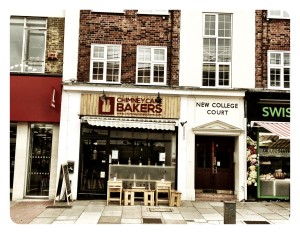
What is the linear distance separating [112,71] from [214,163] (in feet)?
16.5

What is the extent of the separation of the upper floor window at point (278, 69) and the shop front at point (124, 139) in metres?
3.62

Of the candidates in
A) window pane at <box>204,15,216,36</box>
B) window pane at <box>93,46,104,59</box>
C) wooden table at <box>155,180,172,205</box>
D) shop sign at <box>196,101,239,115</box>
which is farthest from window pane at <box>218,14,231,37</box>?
wooden table at <box>155,180,172,205</box>

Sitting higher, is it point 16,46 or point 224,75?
point 16,46

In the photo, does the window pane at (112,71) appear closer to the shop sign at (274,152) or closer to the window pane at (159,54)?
the window pane at (159,54)

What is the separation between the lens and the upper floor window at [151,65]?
13758 mm

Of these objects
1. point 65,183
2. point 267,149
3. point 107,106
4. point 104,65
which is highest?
point 104,65

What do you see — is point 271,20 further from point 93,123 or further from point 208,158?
point 93,123

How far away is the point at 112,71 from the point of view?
13.8 m

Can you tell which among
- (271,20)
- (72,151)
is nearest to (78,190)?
(72,151)

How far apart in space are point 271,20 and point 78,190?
9.36 metres

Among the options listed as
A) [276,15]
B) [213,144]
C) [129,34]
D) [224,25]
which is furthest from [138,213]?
[276,15]

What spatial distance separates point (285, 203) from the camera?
13.1 meters

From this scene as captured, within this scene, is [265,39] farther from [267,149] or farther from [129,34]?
[129,34]

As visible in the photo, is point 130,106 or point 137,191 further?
point 130,106
